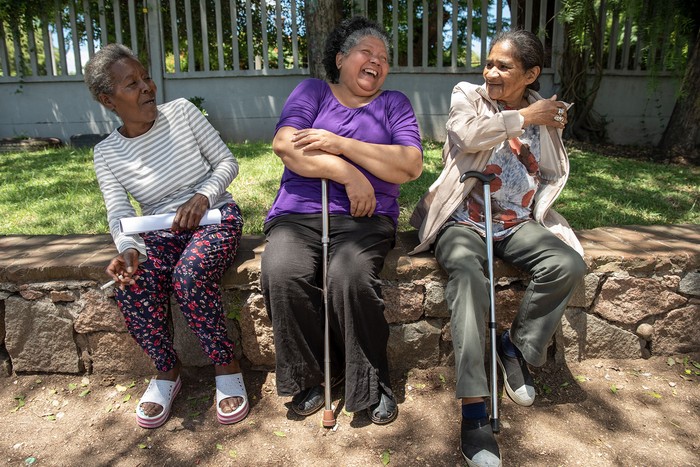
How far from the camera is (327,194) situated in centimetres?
255

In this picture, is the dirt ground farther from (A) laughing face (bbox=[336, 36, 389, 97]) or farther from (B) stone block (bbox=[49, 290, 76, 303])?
(A) laughing face (bbox=[336, 36, 389, 97])

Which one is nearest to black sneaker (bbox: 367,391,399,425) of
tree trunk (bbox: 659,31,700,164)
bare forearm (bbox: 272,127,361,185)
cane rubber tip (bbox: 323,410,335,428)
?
cane rubber tip (bbox: 323,410,335,428)

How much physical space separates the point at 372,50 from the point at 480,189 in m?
0.85

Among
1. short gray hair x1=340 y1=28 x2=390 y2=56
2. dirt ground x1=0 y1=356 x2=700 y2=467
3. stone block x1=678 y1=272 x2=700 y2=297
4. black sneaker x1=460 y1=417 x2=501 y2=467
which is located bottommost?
dirt ground x1=0 y1=356 x2=700 y2=467

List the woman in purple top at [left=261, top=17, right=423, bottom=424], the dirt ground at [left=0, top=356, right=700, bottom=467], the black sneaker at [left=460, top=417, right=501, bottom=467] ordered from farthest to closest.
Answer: the woman in purple top at [left=261, top=17, right=423, bottom=424]
the dirt ground at [left=0, top=356, right=700, bottom=467]
the black sneaker at [left=460, top=417, right=501, bottom=467]

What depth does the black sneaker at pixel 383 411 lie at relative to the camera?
238 centimetres

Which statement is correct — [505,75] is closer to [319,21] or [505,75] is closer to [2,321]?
[2,321]

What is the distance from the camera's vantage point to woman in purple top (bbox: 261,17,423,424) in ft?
7.65

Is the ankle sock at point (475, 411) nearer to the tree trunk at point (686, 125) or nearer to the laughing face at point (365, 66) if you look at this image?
the laughing face at point (365, 66)

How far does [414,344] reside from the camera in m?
2.76

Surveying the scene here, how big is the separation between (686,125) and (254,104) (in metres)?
5.62

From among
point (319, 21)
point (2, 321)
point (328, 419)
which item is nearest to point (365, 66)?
point (328, 419)

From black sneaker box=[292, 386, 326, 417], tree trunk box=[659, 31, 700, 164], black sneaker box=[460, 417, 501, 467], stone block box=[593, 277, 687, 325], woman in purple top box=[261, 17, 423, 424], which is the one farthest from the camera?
tree trunk box=[659, 31, 700, 164]

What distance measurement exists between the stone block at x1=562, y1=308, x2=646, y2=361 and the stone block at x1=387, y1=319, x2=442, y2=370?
66 cm
